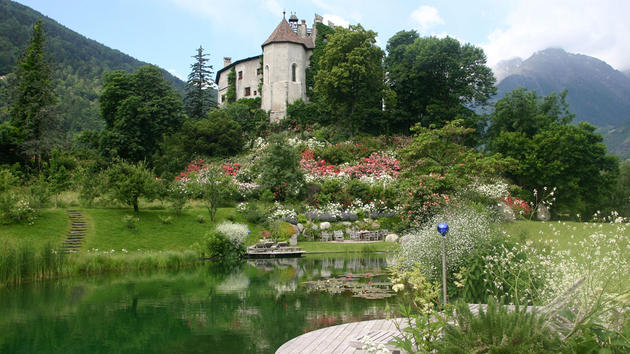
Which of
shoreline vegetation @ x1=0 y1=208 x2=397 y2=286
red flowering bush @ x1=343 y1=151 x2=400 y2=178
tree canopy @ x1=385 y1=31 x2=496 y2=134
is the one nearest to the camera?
shoreline vegetation @ x1=0 y1=208 x2=397 y2=286

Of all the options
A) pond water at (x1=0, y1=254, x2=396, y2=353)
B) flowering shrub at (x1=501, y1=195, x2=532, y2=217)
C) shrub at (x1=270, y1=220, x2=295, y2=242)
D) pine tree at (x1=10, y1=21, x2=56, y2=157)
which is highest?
pine tree at (x1=10, y1=21, x2=56, y2=157)

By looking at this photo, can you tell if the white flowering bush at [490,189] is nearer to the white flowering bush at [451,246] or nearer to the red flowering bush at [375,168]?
the red flowering bush at [375,168]

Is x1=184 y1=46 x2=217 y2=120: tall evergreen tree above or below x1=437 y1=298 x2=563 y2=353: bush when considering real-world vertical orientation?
above

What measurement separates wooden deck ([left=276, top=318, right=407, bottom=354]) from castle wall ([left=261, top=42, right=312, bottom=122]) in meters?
38.5

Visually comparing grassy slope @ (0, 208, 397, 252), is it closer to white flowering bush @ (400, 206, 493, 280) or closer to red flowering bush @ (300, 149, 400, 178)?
red flowering bush @ (300, 149, 400, 178)

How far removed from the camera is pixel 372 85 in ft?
128

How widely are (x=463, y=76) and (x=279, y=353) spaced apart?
128 feet

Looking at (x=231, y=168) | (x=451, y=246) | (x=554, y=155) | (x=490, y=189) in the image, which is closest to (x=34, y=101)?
(x=231, y=168)

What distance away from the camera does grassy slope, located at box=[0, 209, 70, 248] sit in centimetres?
1734

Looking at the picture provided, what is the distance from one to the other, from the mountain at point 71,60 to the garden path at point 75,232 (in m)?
41.2

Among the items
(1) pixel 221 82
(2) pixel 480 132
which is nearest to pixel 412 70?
(2) pixel 480 132

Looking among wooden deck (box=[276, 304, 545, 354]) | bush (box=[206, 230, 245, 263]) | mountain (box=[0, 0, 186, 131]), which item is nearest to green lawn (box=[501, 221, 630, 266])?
wooden deck (box=[276, 304, 545, 354])

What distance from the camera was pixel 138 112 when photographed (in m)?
36.6

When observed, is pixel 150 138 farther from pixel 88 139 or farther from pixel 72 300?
pixel 72 300
